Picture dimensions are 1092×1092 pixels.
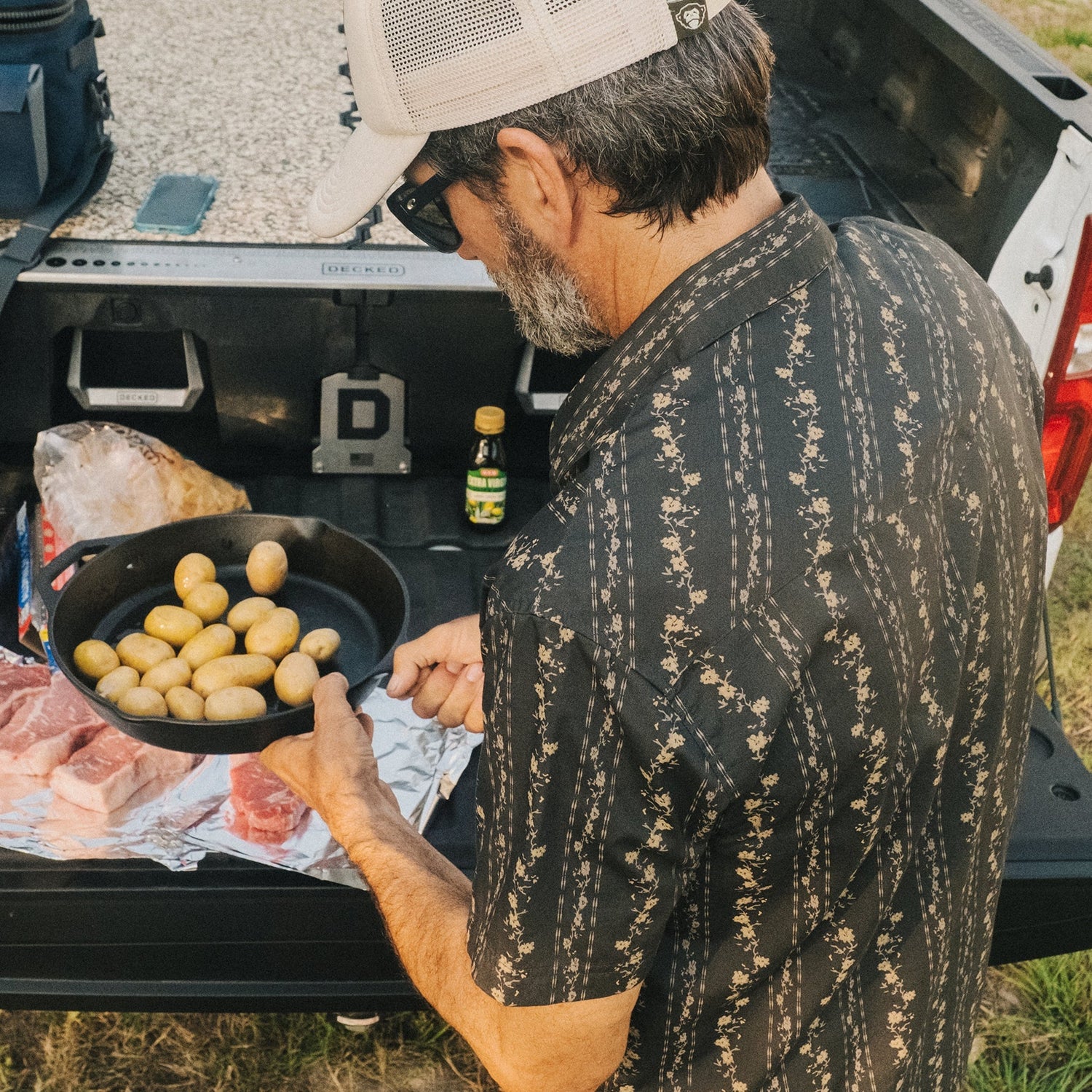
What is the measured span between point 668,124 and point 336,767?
1.05 m

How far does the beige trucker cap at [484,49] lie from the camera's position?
4.29 feet

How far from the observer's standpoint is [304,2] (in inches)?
149

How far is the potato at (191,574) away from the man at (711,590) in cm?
84

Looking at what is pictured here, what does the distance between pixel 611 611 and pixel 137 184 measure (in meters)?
2.06

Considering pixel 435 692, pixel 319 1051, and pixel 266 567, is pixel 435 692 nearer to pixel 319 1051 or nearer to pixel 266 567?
pixel 266 567

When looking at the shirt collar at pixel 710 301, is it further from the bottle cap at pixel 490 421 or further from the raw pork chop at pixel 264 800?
the bottle cap at pixel 490 421

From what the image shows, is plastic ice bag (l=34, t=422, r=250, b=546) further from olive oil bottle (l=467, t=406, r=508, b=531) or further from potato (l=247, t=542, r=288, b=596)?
olive oil bottle (l=467, t=406, r=508, b=531)

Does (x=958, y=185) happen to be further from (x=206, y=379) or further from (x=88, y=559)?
(x=88, y=559)

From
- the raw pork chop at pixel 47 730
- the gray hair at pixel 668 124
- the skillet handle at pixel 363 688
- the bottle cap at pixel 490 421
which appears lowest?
the raw pork chop at pixel 47 730

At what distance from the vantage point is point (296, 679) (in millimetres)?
2078

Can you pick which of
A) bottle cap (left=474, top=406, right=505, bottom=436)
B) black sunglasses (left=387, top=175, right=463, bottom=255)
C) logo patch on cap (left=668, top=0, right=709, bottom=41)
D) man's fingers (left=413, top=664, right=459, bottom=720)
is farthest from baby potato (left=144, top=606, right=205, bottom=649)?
logo patch on cap (left=668, top=0, right=709, bottom=41)

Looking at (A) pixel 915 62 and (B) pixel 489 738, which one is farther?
(A) pixel 915 62

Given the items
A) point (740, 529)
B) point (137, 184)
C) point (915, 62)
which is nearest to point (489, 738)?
point (740, 529)

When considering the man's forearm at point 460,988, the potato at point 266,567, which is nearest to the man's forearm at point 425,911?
the man's forearm at point 460,988
